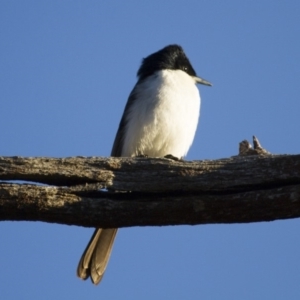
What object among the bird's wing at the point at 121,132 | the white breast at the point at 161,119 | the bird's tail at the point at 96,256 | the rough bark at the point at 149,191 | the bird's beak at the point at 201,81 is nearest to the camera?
the rough bark at the point at 149,191

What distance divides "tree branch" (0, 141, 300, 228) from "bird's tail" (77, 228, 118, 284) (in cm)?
129

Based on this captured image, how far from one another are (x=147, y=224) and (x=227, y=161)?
76cm

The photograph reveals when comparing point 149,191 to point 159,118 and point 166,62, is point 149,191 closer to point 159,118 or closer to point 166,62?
point 159,118

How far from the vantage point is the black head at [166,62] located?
851 cm

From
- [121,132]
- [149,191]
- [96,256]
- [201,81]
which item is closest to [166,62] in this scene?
[201,81]

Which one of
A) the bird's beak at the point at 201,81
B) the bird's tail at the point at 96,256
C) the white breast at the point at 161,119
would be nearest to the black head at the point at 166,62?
the bird's beak at the point at 201,81

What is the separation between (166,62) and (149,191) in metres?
4.12

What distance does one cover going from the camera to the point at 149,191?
15.4 feet

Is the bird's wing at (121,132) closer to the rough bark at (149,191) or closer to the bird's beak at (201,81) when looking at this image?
the bird's beak at (201,81)

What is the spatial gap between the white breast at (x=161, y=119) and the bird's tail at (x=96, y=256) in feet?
5.10

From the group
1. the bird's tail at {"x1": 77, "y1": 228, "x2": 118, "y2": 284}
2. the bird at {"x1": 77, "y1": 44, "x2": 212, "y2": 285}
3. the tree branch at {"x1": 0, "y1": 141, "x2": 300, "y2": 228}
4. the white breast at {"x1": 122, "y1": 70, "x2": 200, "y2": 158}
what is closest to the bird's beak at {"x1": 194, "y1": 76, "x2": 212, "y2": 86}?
the bird at {"x1": 77, "y1": 44, "x2": 212, "y2": 285}

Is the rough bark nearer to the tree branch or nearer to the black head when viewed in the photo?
the tree branch

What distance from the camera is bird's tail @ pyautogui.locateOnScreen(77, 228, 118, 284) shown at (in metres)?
5.81

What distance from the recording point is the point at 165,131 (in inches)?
300
